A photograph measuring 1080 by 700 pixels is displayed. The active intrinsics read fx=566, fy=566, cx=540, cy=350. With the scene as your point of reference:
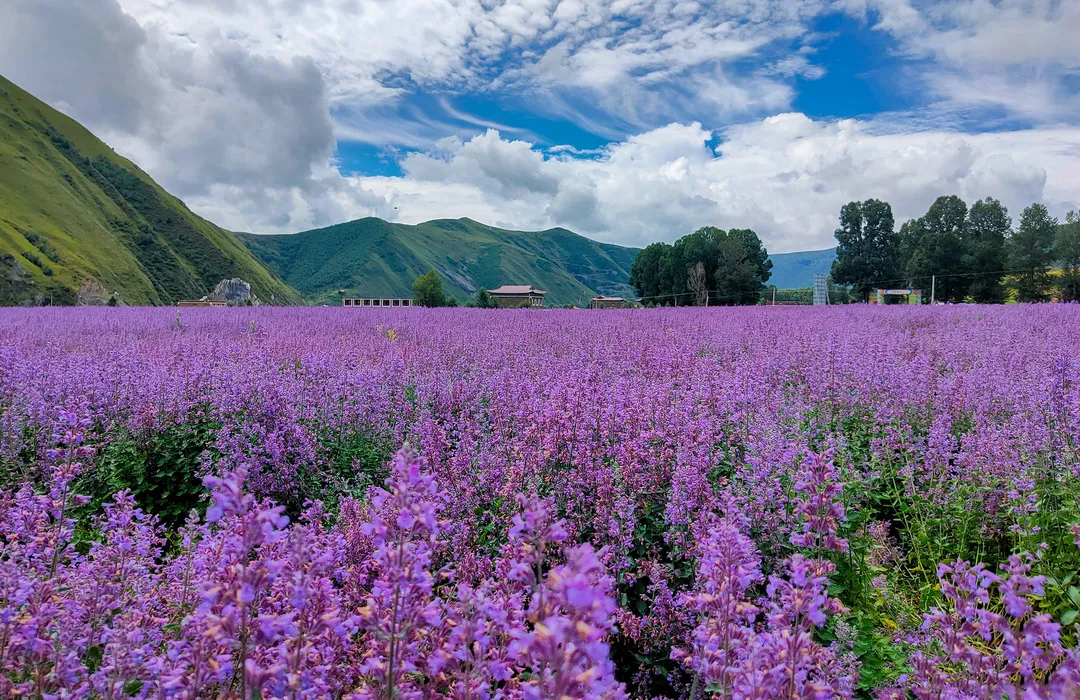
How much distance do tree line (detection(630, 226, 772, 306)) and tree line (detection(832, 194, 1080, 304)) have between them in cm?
984

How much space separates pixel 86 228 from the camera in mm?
85688

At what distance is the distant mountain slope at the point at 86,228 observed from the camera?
69.2 metres

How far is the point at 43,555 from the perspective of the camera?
2.06 m

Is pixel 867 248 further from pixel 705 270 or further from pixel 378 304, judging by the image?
pixel 378 304

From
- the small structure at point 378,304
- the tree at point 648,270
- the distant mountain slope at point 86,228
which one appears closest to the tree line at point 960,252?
the tree at point 648,270

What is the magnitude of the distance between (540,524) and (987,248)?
65686 mm

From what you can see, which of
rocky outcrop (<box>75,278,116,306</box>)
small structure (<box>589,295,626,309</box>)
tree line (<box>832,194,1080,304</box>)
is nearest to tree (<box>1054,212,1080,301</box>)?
tree line (<box>832,194,1080,304</box>)

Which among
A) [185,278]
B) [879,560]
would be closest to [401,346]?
[879,560]

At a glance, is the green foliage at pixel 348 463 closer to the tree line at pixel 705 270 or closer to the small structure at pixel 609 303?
the small structure at pixel 609 303

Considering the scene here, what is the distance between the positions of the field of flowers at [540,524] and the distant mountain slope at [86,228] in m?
74.1

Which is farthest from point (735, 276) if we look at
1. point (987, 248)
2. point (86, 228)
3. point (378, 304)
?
point (86, 228)

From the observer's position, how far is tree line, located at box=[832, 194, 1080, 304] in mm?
47531

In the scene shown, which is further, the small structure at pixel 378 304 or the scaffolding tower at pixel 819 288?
the scaffolding tower at pixel 819 288

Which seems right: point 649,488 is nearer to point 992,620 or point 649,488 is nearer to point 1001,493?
point 992,620
